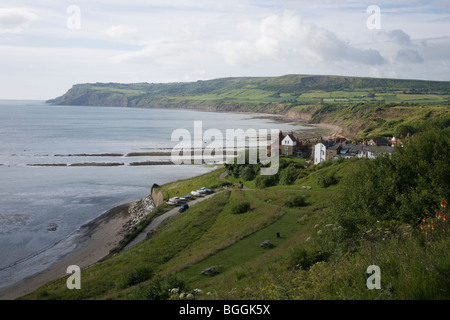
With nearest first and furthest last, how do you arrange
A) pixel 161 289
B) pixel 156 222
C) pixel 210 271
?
pixel 161 289
pixel 210 271
pixel 156 222

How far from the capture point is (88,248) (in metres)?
38.3

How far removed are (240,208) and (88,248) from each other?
1642cm

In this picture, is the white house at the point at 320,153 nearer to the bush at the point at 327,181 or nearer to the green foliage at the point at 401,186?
the bush at the point at 327,181

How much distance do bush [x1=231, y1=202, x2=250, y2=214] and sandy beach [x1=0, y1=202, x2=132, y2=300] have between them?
1295 cm

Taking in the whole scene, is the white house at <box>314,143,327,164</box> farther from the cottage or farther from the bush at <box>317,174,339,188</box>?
the bush at <box>317,174,339,188</box>

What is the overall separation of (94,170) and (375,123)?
315 ft

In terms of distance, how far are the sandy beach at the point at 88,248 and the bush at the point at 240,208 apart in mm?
12946

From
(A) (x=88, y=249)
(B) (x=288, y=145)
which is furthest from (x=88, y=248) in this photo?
(B) (x=288, y=145)

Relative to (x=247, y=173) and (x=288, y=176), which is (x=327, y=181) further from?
(x=247, y=173)

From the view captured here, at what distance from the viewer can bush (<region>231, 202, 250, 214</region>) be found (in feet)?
126

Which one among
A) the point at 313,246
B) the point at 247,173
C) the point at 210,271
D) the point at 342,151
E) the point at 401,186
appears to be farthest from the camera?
the point at 342,151

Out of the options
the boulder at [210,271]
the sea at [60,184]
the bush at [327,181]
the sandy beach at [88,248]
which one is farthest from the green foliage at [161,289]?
the bush at [327,181]
